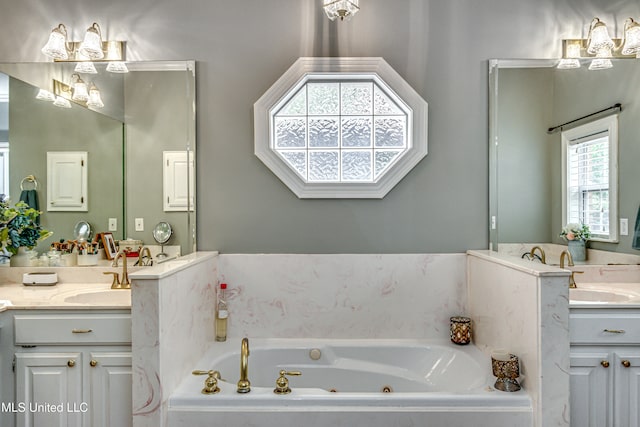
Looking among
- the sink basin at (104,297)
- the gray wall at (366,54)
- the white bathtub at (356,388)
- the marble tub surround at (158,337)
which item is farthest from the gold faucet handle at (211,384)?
the gray wall at (366,54)

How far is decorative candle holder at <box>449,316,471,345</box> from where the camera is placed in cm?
218

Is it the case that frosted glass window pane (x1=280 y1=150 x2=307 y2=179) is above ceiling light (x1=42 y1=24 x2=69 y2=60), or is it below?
below

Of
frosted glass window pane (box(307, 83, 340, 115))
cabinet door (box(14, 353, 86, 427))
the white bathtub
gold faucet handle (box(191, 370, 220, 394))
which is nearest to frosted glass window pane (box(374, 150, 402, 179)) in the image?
frosted glass window pane (box(307, 83, 340, 115))

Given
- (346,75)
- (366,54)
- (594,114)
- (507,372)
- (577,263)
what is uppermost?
(366,54)

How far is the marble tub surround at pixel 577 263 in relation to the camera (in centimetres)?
226

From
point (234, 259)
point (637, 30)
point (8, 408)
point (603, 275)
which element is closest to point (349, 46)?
point (234, 259)

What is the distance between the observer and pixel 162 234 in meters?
2.32

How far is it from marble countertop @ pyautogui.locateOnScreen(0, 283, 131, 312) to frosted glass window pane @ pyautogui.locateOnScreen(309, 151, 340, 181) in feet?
4.01

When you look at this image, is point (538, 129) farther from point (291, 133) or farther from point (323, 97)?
point (291, 133)

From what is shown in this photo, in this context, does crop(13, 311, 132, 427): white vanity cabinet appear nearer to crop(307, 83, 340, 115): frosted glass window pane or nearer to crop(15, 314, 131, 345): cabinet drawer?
crop(15, 314, 131, 345): cabinet drawer

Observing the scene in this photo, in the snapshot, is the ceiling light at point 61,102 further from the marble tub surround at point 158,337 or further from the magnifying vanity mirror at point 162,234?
the marble tub surround at point 158,337

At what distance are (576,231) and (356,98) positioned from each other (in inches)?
58.1

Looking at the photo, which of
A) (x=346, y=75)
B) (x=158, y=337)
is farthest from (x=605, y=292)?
(x=158, y=337)

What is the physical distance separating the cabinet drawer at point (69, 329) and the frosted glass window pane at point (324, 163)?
128 centimetres
